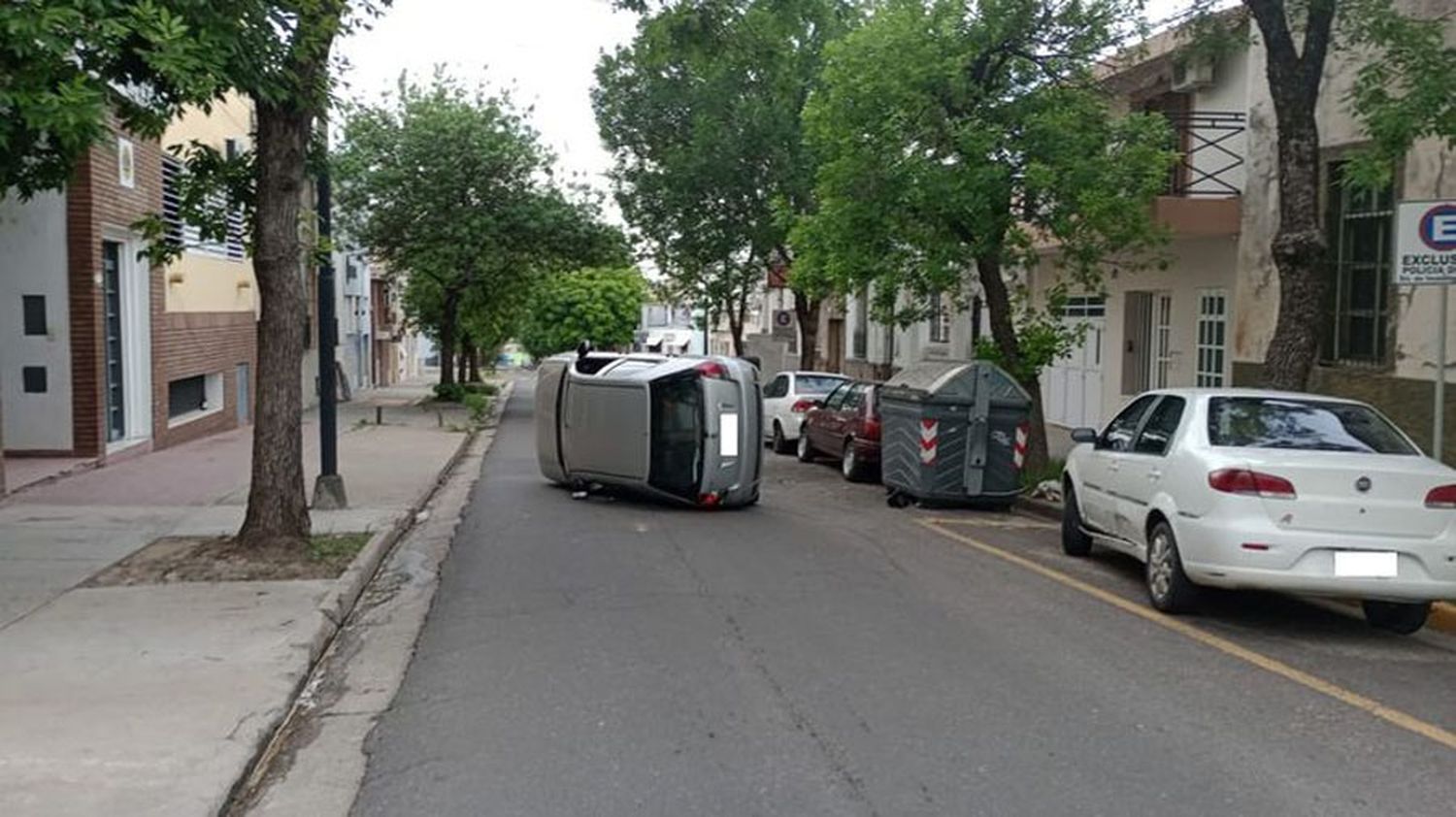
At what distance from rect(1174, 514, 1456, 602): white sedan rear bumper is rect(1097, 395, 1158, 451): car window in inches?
77.0

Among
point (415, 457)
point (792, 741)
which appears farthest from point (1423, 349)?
point (415, 457)

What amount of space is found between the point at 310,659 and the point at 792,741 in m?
3.08

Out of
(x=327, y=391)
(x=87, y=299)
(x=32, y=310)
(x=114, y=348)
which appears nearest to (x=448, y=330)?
(x=114, y=348)

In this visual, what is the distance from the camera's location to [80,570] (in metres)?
9.52

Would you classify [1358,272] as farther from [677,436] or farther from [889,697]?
[889,697]

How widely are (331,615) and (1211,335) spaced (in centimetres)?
1406

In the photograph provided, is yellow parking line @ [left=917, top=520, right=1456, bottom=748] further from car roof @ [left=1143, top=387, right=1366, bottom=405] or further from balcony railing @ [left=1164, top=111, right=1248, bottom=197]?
balcony railing @ [left=1164, top=111, right=1248, bottom=197]

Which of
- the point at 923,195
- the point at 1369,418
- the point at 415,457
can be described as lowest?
the point at 415,457

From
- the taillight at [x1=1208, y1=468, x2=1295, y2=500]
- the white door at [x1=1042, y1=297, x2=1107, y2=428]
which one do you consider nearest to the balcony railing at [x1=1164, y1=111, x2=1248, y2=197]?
the white door at [x1=1042, y1=297, x2=1107, y2=428]

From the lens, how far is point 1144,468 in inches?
353

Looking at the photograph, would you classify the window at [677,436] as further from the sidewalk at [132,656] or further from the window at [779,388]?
the window at [779,388]

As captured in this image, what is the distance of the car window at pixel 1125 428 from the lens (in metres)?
9.69

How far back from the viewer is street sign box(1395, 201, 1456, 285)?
366 inches

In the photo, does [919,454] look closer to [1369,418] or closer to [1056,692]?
[1369,418]
